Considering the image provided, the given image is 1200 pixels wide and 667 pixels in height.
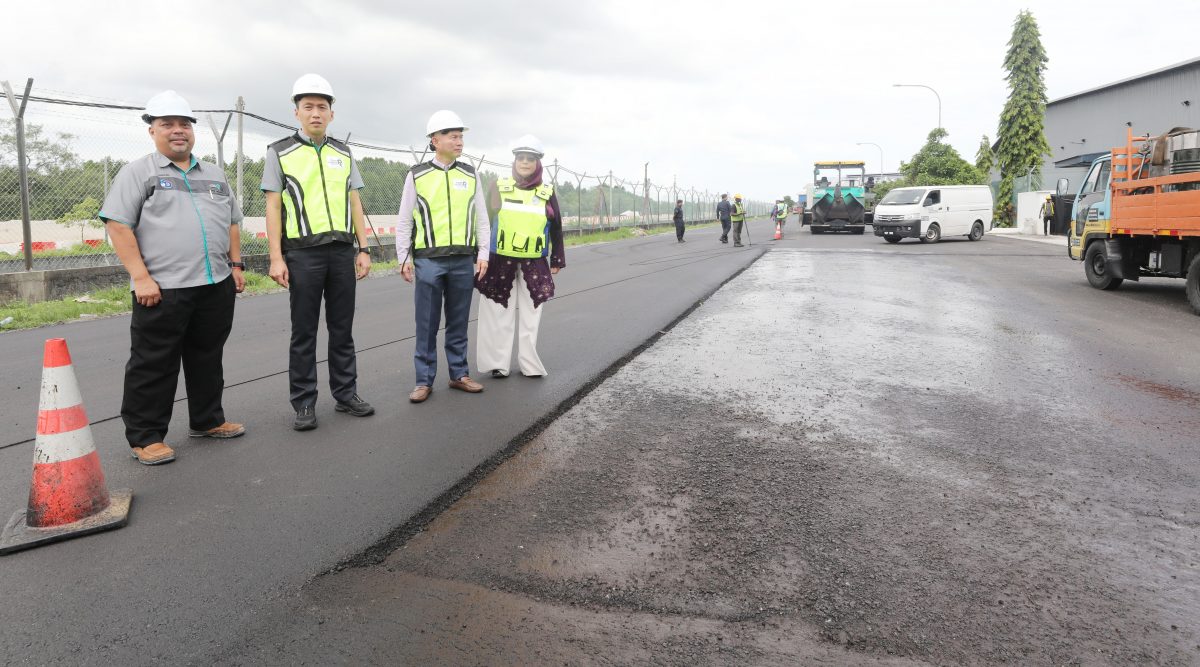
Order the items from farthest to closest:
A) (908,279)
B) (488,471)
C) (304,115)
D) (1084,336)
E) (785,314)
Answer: (908,279) < (785,314) < (1084,336) < (304,115) < (488,471)

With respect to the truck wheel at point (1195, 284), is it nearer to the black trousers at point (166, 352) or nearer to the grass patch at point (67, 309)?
the black trousers at point (166, 352)

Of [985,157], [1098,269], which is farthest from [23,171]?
[985,157]

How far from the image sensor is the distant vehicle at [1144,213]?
9609 mm

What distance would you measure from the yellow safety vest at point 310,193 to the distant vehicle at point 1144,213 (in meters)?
10.2

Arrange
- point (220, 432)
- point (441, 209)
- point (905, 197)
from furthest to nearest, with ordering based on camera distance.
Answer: point (905, 197)
point (441, 209)
point (220, 432)

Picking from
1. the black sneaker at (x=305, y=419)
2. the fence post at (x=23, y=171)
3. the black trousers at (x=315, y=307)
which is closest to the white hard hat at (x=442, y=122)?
the black trousers at (x=315, y=307)

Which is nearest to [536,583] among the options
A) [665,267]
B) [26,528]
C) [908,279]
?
[26,528]

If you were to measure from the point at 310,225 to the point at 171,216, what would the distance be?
0.77 meters

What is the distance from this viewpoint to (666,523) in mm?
3230

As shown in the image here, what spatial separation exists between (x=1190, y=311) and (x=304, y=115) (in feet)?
35.9

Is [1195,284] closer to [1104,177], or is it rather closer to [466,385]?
[1104,177]

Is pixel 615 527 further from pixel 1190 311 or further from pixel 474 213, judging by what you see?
pixel 1190 311

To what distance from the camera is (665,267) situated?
660 inches

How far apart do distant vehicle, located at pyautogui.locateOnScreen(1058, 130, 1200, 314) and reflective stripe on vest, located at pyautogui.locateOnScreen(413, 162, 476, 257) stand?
30.5 feet
